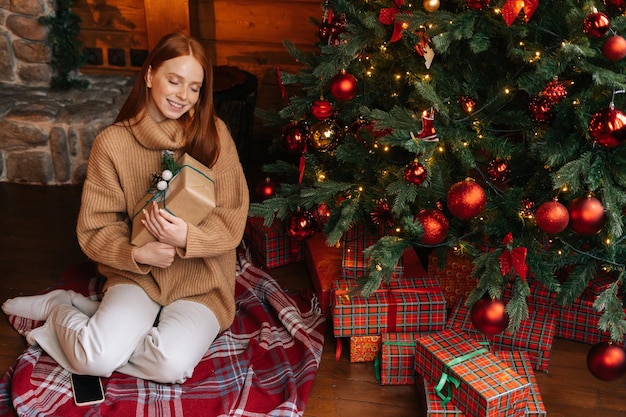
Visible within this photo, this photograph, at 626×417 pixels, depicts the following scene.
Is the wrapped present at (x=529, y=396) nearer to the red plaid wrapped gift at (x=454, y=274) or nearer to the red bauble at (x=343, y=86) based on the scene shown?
the red plaid wrapped gift at (x=454, y=274)

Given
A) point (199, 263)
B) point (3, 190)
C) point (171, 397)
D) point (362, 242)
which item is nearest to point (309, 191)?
point (362, 242)

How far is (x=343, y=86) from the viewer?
2.26 meters

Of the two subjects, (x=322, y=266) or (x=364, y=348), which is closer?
(x=364, y=348)

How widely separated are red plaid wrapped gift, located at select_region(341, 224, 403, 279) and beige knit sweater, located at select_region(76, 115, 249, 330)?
0.41 metres

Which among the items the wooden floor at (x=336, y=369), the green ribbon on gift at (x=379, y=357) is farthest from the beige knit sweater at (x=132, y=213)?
the green ribbon on gift at (x=379, y=357)

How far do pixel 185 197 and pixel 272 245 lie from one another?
0.78 meters

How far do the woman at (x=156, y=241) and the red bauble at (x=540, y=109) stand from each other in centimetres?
89

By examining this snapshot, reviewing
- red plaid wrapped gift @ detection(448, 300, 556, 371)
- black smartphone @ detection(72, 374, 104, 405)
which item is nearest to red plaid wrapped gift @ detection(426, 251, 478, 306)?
red plaid wrapped gift @ detection(448, 300, 556, 371)

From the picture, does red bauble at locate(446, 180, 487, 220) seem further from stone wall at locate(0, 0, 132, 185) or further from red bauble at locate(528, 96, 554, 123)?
stone wall at locate(0, 0, 132, 185)

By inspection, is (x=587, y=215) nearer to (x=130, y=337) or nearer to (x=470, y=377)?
(x=470, y=377)

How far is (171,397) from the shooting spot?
2064 mm

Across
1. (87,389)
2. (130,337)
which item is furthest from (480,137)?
(87,389)

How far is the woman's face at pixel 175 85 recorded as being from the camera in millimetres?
2064

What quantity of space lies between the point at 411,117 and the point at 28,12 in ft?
7.43
